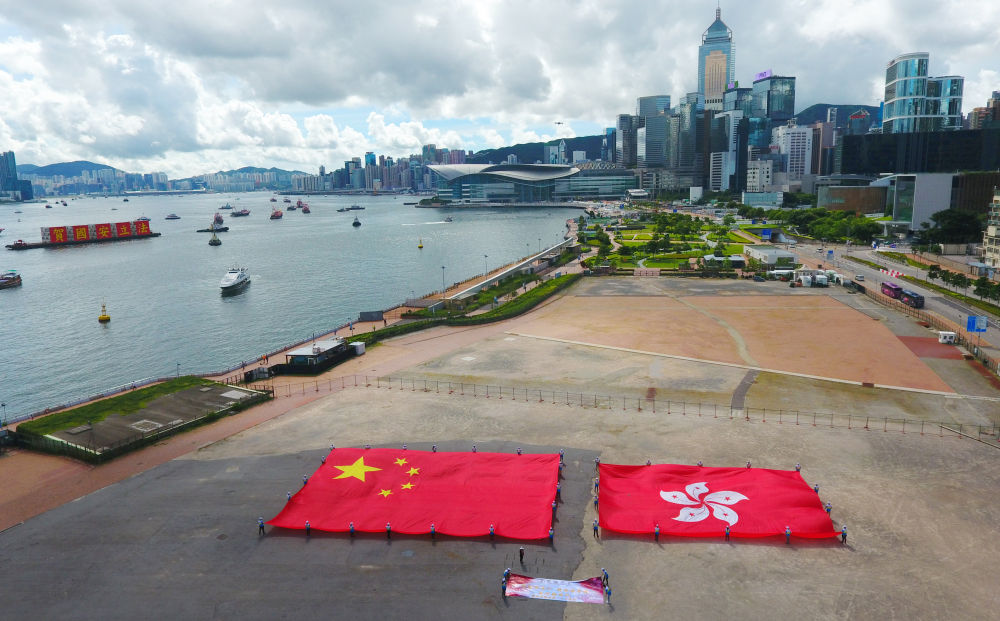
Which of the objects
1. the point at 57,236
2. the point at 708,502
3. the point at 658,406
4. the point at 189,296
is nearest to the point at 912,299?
the point at 658,406

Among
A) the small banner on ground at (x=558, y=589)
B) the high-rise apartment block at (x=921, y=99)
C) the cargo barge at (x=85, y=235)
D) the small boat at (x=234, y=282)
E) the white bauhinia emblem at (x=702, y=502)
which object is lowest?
the small banner on ground at (x=558, y=589)

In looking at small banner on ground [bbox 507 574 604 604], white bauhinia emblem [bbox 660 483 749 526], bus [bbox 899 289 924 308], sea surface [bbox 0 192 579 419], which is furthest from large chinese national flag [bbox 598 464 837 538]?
bus [bbox 899 289 924 308]

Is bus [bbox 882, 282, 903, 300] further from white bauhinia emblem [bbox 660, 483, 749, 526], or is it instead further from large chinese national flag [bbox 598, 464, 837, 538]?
white bauhinia emblem [bbox 660, 483, 749, 526]

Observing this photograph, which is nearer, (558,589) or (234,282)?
(558,589)

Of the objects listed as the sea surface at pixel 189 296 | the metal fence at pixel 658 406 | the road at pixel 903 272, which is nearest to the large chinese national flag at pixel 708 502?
the metal fence at pixel 658 406

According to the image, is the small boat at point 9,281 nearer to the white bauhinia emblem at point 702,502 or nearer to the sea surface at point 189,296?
the sea surface at point 189,296

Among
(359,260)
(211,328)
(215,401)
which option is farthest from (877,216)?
(215,401)

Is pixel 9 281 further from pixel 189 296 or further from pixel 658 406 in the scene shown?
pixel 658 406

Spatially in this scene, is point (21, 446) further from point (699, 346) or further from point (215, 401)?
point (699, 346)
